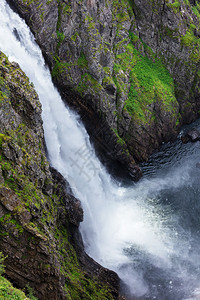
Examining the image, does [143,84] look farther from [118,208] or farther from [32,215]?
[32,215]

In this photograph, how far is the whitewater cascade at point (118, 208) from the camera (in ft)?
67.3

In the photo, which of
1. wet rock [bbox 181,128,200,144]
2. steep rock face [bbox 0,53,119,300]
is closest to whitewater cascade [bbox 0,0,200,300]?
steep rock face [bbox 0,53,119,300]

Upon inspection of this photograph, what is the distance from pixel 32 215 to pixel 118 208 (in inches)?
556

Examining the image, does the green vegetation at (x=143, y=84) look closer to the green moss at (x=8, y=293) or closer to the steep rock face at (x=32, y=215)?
the steep rock face at (x=32, y=215)

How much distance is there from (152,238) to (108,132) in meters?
11.0

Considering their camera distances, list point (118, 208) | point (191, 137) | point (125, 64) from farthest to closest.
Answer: point (191, 137) → point (125, 64) → point (118, 208)

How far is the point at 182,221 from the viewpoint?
25406mm

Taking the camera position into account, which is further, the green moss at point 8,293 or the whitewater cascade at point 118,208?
the whitewater cascade at point 118,208

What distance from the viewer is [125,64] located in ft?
106

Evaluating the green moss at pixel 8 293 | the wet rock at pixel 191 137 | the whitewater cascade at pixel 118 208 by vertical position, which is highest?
the green moss at pixel 8 293

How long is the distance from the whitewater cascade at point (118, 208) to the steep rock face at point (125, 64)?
6.28 feet

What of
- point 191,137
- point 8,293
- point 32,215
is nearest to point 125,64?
point 191,137

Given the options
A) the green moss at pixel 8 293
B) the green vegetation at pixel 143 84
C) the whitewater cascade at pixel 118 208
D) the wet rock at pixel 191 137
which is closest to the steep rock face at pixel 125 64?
the green vegetation at pixel 143 84

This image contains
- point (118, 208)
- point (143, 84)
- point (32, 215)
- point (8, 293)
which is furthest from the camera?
point (143, 84)
